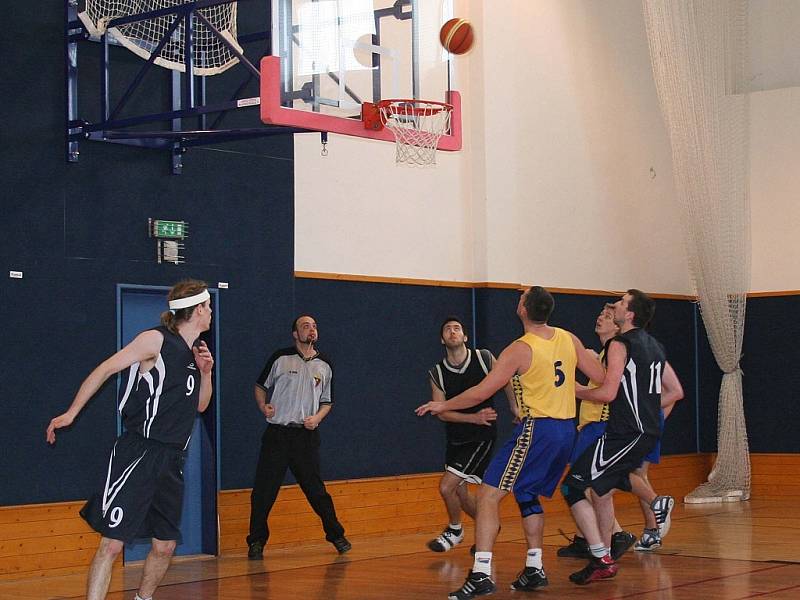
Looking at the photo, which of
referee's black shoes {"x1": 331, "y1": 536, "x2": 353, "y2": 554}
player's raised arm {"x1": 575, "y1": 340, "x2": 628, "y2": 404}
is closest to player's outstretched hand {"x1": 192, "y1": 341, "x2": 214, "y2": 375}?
player's raised arm {"x1": 575, "y1": 340, "x2": 628, "y2": 404}

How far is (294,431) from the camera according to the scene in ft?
33.5

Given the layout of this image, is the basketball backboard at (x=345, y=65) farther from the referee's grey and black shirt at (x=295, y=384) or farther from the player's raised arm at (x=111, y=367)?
the player's raised arm at (x=111, y=367)

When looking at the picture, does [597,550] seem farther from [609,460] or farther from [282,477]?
[282,477]

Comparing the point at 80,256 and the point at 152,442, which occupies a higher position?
the point at 80,256

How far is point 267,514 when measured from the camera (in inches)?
400

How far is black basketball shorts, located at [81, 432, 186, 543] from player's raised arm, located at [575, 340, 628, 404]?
285cm

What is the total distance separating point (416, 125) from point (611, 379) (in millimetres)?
2833

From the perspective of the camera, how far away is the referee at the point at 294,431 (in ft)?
33.3

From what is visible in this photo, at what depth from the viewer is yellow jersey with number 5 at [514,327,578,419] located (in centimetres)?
742

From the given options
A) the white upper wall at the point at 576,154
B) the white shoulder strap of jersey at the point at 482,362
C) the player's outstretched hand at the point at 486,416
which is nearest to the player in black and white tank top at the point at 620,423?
the player's outstretched hand at the point at 486,416

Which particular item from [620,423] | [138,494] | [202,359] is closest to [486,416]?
[620,423]

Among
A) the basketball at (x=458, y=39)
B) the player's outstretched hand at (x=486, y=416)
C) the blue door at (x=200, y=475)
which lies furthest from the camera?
the blue door at (x=200, y=475)

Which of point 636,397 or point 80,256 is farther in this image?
point 80,256

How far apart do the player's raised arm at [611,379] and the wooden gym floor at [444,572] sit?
1232mm
